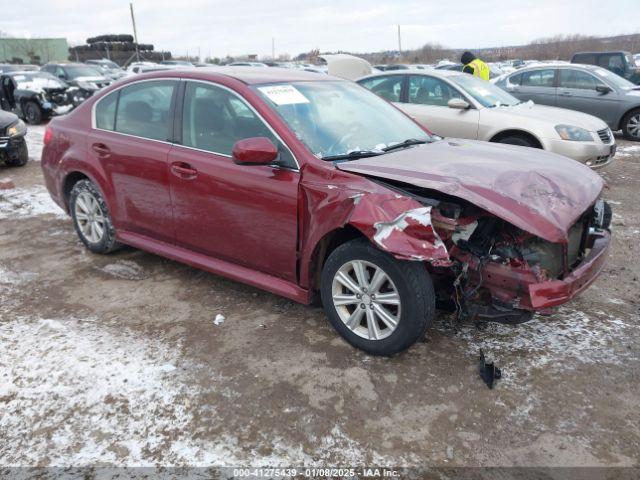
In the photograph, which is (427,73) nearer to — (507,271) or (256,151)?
(256,151)

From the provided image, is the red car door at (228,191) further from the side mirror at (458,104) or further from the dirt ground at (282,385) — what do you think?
the side mirror at (458,104)

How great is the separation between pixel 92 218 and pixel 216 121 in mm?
1826

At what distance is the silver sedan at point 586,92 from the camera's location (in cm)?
1028

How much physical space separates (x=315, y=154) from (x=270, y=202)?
0.42 m

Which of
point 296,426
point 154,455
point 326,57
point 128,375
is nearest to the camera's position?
point 154,455

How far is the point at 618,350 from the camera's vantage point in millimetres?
3256

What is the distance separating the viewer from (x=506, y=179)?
311 centimetres

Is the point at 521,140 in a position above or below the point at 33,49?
below

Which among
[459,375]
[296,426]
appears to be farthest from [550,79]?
[296,426]

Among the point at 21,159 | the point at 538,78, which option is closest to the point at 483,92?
the point at 538,78

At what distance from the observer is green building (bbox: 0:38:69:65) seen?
49.6 m

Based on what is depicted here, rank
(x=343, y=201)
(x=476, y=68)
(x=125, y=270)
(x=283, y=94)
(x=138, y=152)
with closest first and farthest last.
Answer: (x=343, y=201), (x=283, y=94), (x=138, y=152), (x=125, y=270), (x=476, y=68)

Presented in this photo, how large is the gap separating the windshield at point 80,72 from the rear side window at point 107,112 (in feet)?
50.4

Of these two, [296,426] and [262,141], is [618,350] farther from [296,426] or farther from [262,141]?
[262,141]
